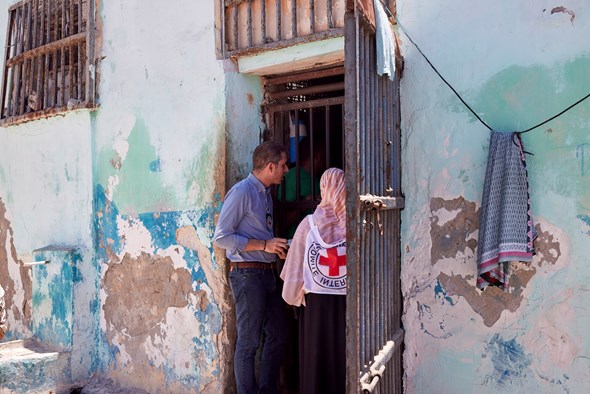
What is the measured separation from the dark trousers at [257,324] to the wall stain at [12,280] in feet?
9.84

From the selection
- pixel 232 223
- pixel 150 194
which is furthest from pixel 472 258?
pixel 150 194

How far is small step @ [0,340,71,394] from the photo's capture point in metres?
4.48

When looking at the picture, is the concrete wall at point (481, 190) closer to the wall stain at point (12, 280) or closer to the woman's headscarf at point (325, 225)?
the woman's headscarf at point (325, 225)

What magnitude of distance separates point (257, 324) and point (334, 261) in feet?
→ 2.48

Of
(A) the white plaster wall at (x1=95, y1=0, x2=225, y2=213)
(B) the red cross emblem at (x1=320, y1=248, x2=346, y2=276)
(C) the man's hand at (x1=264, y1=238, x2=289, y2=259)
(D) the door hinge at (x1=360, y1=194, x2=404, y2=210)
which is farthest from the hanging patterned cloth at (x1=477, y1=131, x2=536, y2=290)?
(A) the white plaster wall at (x1=95, y1=0, x2=225, y2=213)

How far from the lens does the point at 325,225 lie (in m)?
3.27

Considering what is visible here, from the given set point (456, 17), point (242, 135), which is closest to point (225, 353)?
point (242, 135)

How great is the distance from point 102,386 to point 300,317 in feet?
7.37

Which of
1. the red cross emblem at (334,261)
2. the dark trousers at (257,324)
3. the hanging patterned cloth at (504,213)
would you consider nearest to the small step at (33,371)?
the dark trousers at (257,324)

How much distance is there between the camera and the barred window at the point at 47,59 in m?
5.18

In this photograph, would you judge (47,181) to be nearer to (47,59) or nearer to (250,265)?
(47,59)

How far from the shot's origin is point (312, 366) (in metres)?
3.30

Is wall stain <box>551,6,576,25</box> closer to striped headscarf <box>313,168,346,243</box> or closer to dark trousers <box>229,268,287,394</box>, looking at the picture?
striped headscarf <box>313,168,346,243</box>

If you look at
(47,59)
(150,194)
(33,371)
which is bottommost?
(33,371)
